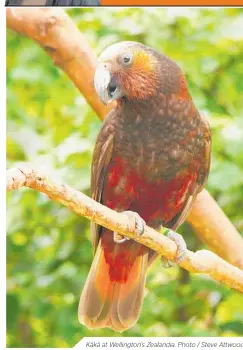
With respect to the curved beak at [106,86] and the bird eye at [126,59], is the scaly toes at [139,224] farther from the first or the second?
the bird eye at [126,59]

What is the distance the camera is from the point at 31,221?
2.05 meters

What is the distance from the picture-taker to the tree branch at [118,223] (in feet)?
4.60

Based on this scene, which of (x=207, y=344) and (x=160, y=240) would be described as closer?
(x=160, y=240)

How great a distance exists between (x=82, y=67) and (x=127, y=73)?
0.29 meters

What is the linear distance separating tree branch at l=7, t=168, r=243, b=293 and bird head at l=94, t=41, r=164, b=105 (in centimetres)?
35

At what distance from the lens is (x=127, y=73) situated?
175 cm

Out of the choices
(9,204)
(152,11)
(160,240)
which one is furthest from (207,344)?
(152,11)

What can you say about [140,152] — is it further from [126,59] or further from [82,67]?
[82,67]
